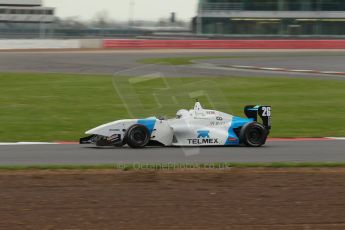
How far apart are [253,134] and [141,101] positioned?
215 inches

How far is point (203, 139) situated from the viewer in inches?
486

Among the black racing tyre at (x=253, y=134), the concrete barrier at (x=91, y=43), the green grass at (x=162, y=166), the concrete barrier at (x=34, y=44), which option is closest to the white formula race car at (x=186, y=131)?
the black racing tyre at (x=253, y=134)

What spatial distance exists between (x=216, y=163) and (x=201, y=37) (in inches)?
1815

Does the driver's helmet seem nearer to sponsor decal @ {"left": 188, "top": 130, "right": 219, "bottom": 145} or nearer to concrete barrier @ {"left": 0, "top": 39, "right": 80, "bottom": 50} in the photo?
sponsor decal @ {"left": 188, "top": 130, "right": 219, "bottom": 145}

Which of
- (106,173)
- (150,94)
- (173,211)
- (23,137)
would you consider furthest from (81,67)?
(173,211)

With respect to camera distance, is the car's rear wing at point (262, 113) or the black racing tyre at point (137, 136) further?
the car's rear wing at point (262, 113)

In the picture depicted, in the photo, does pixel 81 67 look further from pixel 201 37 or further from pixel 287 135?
pixel 201 37

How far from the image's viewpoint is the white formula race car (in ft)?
39.7

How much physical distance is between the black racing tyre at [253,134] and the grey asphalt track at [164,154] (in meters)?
0.13

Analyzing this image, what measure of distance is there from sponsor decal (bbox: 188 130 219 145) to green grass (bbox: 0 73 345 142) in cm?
52

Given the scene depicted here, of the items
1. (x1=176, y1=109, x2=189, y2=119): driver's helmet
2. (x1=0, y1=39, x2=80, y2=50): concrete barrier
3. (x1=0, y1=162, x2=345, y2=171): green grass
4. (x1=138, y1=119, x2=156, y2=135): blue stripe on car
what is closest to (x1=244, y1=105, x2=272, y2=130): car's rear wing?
(x1=176, y1=109, x2=189, y2=119): driver's helmet

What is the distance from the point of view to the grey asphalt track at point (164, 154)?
36.4 ft

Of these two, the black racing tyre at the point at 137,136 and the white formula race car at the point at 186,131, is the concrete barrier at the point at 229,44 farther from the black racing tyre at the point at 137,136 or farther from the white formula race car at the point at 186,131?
the black racing tyre at the point at 137,136

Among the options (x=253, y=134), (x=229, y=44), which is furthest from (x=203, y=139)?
Result: (x=229, y=44)
